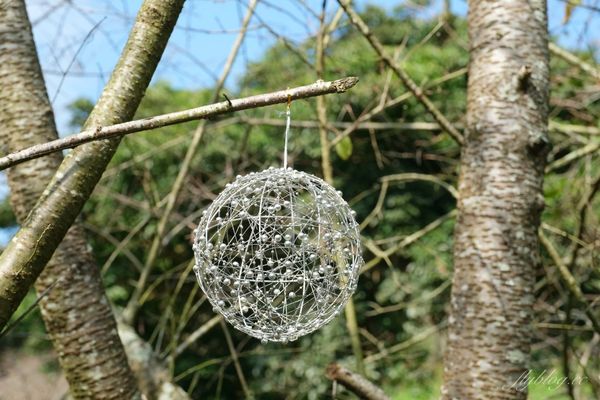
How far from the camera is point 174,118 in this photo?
1.18 metres

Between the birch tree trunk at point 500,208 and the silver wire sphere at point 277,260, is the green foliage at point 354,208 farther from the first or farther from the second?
the silver wire sphere at point 277,260

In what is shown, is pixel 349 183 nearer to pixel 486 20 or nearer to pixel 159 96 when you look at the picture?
pixel 159 96

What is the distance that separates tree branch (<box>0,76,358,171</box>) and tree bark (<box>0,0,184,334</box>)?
7.7 inches

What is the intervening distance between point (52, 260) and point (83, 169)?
0.61 meters

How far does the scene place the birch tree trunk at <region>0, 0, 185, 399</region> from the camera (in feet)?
6.16

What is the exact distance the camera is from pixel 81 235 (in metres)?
1.96

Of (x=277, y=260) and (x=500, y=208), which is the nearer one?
(x=277, y=260)

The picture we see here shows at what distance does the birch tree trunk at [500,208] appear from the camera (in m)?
1.86

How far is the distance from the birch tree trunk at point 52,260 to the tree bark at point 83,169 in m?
0.53

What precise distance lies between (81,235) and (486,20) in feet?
4.73

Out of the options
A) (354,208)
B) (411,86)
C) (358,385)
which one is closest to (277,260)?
(358,385)

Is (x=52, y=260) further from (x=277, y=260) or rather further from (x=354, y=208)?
(x=354, y=208)

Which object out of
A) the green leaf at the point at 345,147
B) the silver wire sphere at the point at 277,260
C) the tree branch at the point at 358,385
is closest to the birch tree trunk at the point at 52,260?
the silver wire sphere at the point at 277,260

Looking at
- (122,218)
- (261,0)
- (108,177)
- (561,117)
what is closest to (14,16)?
(261,0)
